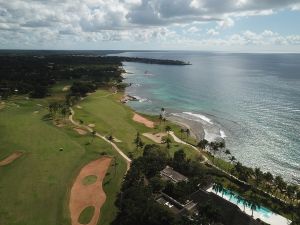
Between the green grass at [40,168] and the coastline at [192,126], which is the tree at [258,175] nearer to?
the green grass at [40,168]

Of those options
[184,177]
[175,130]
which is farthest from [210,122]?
[184,177]

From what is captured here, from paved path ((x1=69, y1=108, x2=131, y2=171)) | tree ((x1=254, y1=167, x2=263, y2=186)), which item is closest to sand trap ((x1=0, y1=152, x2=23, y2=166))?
paved path ((x1=69, y1=108, x2=131, y2=171))

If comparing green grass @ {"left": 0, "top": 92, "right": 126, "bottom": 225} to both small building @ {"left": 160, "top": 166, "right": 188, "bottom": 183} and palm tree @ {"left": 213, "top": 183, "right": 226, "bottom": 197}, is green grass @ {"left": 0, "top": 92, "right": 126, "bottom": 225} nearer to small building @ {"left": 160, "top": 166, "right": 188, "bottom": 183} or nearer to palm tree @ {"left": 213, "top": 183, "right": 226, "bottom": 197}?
small building @ {"left": 160, "top": 166, "right": 188, "bottom": 183}

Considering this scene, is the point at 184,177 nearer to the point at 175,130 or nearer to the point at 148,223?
the point at 148,223

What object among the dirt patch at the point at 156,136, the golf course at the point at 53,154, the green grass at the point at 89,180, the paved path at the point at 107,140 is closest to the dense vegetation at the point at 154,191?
the golf course at the point at 53,154

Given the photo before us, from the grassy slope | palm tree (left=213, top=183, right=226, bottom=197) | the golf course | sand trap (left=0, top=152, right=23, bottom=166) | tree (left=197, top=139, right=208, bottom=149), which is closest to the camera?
palm tree (left=213, top=183, right=226, bottom=197)
